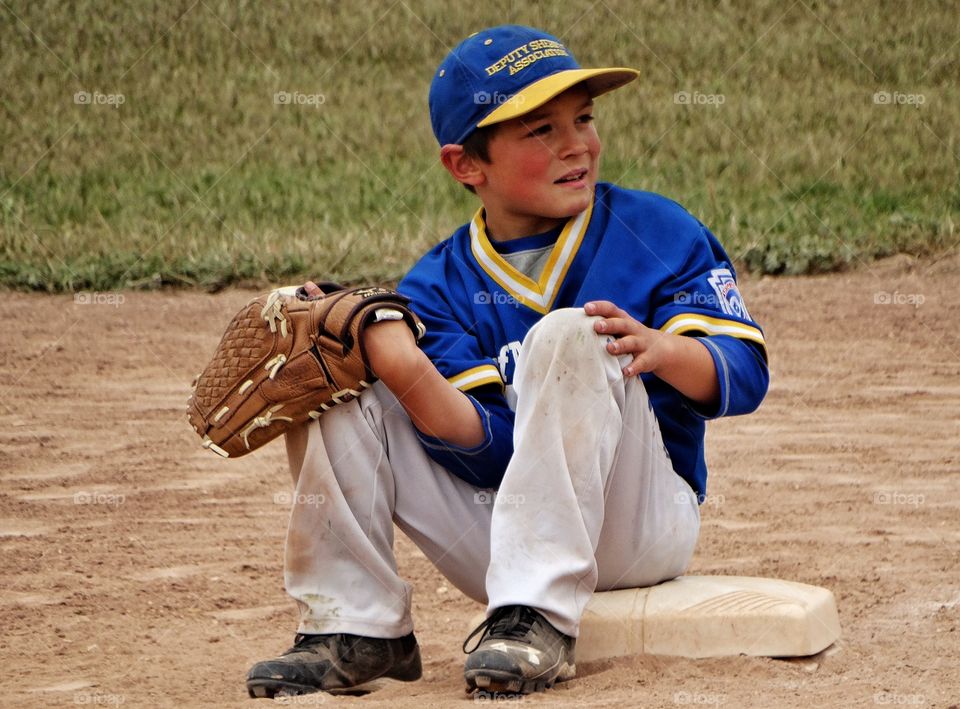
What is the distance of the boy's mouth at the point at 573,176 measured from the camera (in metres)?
2.70

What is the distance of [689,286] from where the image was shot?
102 inches

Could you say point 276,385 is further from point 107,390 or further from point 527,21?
point 527,21

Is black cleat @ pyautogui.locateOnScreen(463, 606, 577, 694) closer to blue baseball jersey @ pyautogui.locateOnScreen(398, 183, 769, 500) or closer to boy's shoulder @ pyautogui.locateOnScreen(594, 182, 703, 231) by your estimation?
blue baseball jersey @ pyautogui.locateOnScreen(398, 183, 769, 500)

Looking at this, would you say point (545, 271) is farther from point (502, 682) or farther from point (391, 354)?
point (502, 682)

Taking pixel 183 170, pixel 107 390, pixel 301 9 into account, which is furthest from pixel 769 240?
pixel 301 9

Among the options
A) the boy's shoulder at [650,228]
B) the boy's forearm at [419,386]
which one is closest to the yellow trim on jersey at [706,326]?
the boy's shoulder at [650,228]

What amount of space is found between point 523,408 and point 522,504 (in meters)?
0.16

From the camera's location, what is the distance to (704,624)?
8.36 ft

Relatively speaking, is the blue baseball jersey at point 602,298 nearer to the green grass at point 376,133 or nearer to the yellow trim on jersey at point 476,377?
the yellow trim on jersey at point 476,377

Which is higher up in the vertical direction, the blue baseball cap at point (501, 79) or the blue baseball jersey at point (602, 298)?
the blue baseball cap at point (501, 79)

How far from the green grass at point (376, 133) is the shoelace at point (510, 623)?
3977 millimetres

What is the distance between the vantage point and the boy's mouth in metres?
2.70

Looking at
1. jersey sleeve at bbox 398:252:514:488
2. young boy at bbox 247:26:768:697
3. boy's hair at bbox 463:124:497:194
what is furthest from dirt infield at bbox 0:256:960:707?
boy's hair at bbox 463:124:497:194

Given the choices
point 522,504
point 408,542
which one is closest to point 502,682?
point 522,504
